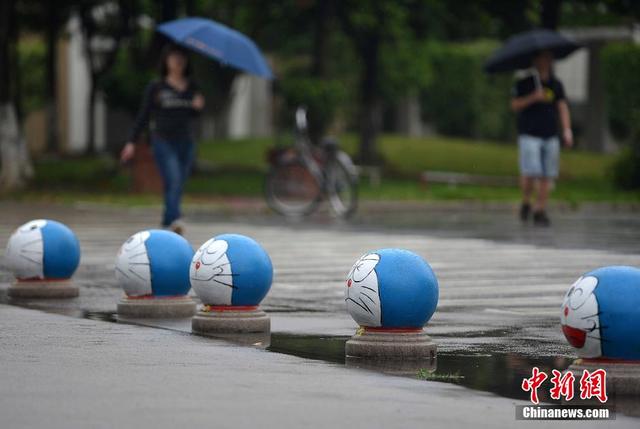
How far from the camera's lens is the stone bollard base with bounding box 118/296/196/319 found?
11.2 metres

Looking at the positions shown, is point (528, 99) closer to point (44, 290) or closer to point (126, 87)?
point (44, 290)

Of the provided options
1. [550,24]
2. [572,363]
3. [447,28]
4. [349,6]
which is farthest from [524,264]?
[447,28]

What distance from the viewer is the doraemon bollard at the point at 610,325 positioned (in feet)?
26.2

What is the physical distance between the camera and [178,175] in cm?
1783

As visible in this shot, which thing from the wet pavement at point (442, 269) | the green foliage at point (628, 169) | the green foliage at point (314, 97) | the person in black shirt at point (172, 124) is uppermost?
the green foliage at point (314, 97)

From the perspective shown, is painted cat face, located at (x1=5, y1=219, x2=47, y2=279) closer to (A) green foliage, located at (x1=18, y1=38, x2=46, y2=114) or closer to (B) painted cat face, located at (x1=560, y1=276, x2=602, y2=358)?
(B) painted cat face, located at (x1=560, y1=276, x2=602, y2=358)

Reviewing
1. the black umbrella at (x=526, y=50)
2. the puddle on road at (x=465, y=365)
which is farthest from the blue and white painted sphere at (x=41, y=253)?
the black umbrella at (x=526, y=50)

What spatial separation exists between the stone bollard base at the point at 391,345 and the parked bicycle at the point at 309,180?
14591mm

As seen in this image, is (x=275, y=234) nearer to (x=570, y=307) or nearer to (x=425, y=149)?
(x=570, y=307)

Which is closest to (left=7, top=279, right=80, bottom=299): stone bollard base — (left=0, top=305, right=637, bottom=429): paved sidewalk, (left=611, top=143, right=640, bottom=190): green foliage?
(left=0, top=305, right=637, bottom=429): paved sidewalk

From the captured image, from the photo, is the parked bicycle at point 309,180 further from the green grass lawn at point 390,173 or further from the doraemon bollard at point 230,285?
the doraemon bollard at point 230,285

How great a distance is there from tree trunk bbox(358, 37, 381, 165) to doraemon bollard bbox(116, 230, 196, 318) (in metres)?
26.2

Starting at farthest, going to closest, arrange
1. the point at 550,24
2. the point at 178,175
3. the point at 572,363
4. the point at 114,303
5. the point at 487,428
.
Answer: the point at 550,24 < the point at 178,175 < the point at 114,303 < the point at 572,363 < the point at 487,428

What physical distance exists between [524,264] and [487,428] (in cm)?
882
